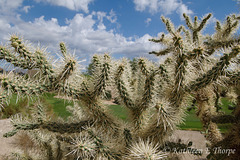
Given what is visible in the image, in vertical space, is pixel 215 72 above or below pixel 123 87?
above

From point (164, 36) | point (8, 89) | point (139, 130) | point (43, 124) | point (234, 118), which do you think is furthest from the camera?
point (164, 36)

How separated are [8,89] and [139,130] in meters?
1.21

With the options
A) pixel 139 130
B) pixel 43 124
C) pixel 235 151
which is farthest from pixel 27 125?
pixel 235 151

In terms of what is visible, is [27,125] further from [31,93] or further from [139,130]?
[139,130]

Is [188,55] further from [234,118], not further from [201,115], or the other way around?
[201,115]

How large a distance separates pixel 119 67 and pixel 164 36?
1.39m

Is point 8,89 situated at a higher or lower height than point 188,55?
lower

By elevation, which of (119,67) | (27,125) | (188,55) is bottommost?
(27,125)

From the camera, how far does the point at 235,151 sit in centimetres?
144

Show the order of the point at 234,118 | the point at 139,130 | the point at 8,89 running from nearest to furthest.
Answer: the point at 8,89, the point at 234,118, the point at 139,130

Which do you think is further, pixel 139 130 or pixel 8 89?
pixel 139 130

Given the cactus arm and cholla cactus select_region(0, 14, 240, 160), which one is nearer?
the cactus arm

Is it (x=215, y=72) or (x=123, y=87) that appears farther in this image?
(x=123, y=87)

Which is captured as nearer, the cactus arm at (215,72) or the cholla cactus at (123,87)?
the cactus arm at (215,72)
